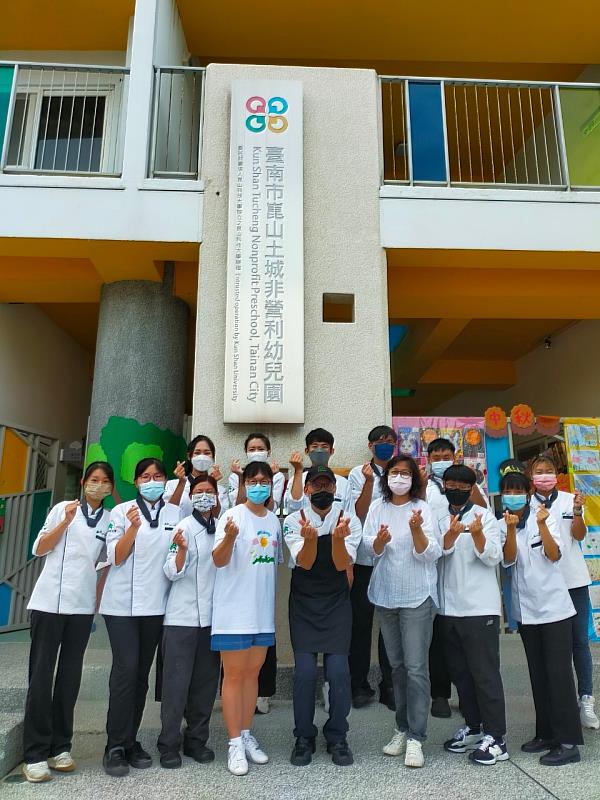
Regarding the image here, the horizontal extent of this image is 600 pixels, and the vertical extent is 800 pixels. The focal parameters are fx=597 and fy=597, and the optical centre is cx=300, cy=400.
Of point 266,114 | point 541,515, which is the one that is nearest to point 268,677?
point 541,515

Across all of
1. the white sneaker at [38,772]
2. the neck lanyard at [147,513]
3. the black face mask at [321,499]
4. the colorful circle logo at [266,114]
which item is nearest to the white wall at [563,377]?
the colorful circle logo at [266,114]

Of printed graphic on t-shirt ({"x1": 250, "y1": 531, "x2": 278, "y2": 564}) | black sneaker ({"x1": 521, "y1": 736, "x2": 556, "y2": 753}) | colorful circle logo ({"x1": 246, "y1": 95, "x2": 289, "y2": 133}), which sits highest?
colorful circle logo ({"x1": 246, "y1": 95, "x2": 289, "y2": 133})

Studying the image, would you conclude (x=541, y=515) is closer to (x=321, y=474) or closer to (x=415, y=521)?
(x=415, y=521)

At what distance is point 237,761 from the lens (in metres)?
3.14

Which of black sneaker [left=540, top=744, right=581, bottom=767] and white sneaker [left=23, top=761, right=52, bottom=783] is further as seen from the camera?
black sneaker [left=540, top=744, right=581, bottom=767]

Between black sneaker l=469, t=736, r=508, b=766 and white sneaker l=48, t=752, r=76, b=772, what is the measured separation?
7.07ft

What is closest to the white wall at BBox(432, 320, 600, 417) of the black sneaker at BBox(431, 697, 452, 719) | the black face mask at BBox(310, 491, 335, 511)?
the black sneaker at BBox(431, 697, 452, 719)

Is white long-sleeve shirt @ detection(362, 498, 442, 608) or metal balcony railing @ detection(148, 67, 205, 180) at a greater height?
metal balcony railing @ detection(148, 67, 205, 180)

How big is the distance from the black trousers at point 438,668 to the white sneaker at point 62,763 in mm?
2257

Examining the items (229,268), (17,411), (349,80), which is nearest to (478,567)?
(229,268)

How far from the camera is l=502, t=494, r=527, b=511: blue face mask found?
3.49 meters

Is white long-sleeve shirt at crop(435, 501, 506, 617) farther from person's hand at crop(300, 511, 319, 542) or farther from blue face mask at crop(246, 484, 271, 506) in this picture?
blue face mask at crop(246, 484, 271, 506)

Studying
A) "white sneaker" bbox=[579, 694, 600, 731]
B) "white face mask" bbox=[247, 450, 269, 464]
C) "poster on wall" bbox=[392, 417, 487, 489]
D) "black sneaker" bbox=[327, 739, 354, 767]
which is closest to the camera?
"black sneaker" bbox=[327, 739, 354, 767]

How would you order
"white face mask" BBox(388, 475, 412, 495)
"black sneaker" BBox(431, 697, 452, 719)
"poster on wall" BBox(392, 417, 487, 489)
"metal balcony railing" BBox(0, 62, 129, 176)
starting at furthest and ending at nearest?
"metal balcony railing" BBox(0, 62, 129, 176), "poster on wall" BBox(392, 417, 487, 489), "black sneaker" BBox(431, 697, 452, 719), "white face mask" BBox(388, 475, 412, 495)
